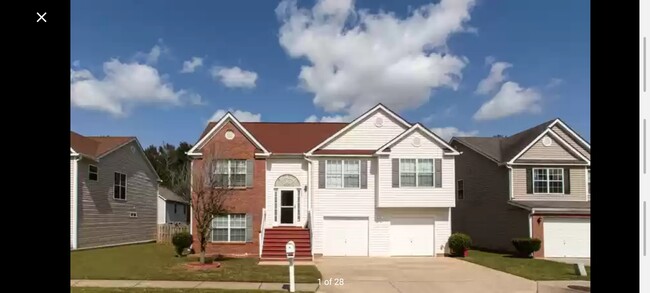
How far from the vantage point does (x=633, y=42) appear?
7.62ft

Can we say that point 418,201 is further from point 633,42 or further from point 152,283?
point 633,42

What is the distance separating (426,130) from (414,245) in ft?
15.3

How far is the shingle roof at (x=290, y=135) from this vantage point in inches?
823

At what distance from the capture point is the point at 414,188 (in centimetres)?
1983

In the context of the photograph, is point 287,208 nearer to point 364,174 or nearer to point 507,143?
point 364,174

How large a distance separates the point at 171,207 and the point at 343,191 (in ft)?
26.4

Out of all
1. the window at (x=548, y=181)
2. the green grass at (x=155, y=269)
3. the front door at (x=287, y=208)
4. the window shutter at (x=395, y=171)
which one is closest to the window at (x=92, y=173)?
the green grass at (x=155, y=269)

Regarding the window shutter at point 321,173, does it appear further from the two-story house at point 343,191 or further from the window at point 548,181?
the window at point 548,181

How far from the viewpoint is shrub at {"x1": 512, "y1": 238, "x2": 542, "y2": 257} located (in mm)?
19484

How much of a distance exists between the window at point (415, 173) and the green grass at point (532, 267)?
10.9 ft

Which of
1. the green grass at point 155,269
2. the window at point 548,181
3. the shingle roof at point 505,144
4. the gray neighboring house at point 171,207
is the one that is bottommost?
the green grass at point 155,269

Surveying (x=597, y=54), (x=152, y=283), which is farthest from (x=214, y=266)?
(x=597, y=54)

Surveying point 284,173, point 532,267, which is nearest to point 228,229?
point 284,173
